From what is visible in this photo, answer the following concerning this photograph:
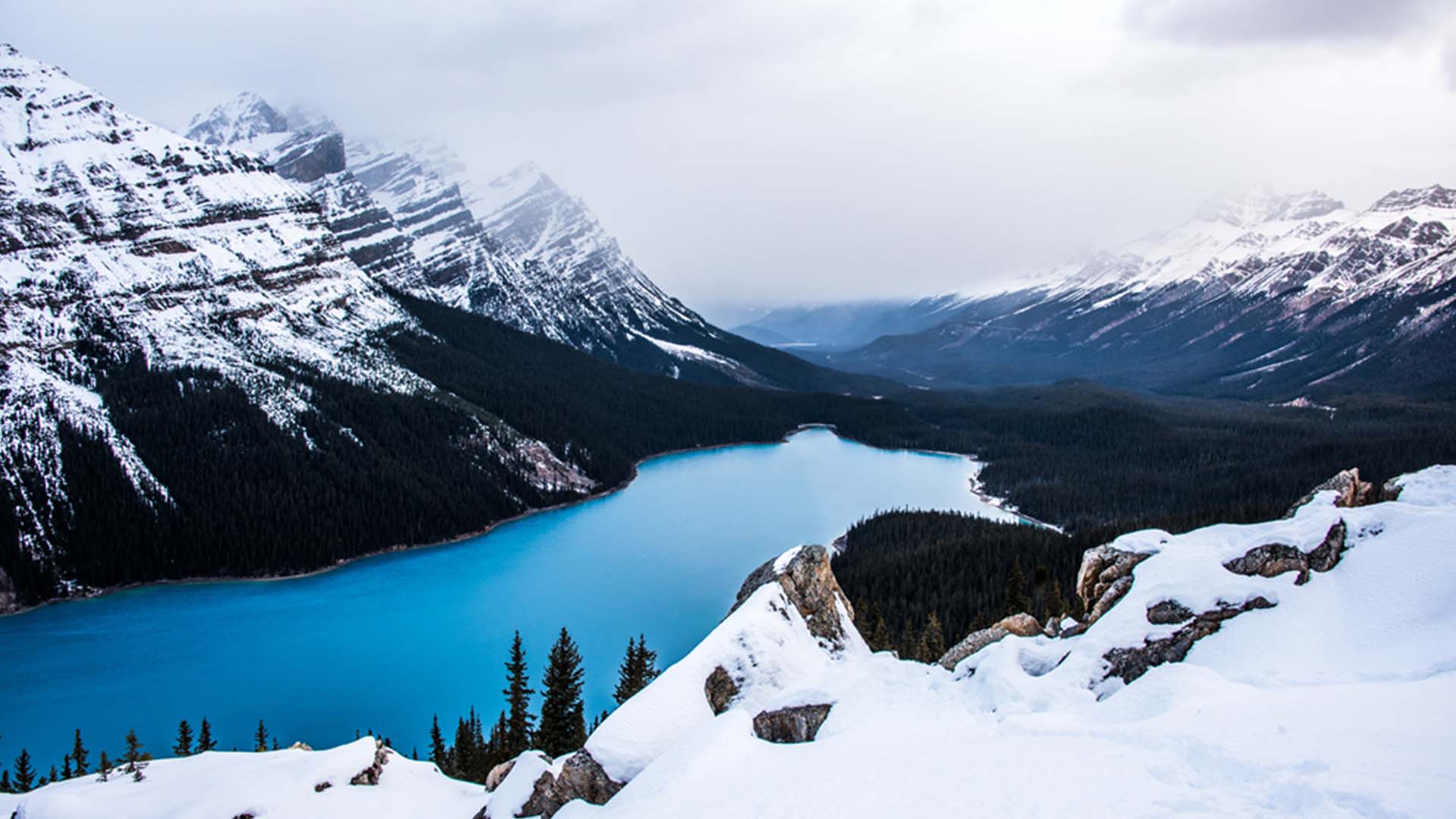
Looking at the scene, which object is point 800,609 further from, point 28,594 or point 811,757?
point 28,594

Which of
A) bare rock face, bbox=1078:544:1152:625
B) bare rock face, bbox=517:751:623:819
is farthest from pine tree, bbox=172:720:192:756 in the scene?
bare rock face, bbox=1078:544:1152:625

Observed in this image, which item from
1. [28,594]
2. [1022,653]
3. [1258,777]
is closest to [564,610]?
[28,594]

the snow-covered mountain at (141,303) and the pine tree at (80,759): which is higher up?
the snow-covered mountain at (141,303)

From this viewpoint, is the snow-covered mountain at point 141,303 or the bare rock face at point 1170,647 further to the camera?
→ the snow-covered mountain at point 141,303

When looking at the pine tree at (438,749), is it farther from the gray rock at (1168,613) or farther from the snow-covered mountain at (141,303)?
the snow-covered mountain at (141,303)

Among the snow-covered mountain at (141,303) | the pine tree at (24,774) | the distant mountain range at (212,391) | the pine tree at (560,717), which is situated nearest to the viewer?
the pine tree at (560,717)

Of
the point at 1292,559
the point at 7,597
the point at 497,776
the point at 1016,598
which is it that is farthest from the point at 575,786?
the point at 7,597

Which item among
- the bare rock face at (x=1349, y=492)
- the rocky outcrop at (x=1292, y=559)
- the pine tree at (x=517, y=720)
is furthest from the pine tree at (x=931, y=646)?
the pine tree at (x=517, y=720)

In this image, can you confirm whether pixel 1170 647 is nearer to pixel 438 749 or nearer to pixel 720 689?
pixel 720 689
